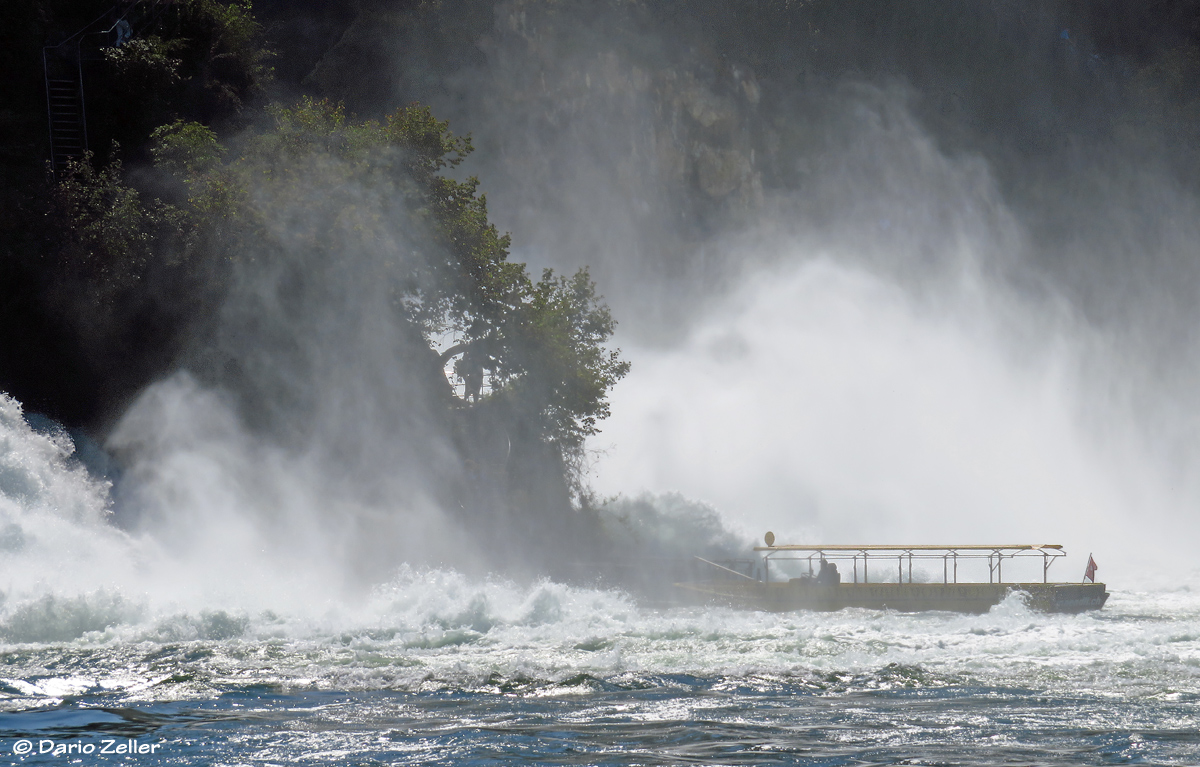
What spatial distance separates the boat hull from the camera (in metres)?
30.9

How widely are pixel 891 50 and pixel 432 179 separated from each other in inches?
1760

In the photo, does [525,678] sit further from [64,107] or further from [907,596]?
[64,107]

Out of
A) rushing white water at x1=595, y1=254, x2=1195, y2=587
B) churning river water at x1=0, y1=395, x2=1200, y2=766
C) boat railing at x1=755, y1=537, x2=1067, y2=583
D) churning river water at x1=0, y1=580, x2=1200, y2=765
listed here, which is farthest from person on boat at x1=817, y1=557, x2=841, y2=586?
rushing white water at x1=595, y1=254, x2=1195, y2=587

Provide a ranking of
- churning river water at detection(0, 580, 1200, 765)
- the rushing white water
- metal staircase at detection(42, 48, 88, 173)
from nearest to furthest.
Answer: churning river water at detection(0, 580, 1200, 765) → metal staircase at detection(42, 48, 88, 173) → the rushing white water

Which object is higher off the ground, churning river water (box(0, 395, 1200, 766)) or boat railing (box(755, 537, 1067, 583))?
boat railing (box(755, 537, 1067, 583))

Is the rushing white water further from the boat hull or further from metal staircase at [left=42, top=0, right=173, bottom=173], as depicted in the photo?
metal staircase at [left=42, top=0, right=173, bottom=173]

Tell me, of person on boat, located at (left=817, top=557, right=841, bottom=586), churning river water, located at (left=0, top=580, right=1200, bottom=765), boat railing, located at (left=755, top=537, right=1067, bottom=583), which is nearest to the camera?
churning river water, located at (left=0, top=580, right=1200, bottom=765)

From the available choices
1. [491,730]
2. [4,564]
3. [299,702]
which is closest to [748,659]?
[491,730]

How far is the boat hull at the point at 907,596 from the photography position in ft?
101

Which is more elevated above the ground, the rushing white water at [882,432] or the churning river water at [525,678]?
the rushing white water at [882,432]

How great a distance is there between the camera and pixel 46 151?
39.5 metres

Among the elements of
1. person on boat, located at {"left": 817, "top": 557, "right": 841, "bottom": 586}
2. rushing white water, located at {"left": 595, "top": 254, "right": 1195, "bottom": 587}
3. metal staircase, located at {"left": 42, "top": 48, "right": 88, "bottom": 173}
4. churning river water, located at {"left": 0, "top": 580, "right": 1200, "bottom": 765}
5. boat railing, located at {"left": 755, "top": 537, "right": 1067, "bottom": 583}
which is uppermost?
metal staircase, located at {"left": 42, "top": 48, "right": 88, "bottom": 173}

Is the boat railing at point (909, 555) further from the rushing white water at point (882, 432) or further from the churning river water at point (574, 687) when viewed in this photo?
the churning river water at point (574, 687)

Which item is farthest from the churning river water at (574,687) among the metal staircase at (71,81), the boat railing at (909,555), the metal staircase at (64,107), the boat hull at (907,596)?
the metal staircase at (71,81)
